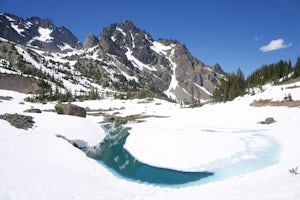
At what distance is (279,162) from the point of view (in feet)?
66.2

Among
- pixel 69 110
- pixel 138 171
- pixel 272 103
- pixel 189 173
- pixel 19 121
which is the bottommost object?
pixel 138 171

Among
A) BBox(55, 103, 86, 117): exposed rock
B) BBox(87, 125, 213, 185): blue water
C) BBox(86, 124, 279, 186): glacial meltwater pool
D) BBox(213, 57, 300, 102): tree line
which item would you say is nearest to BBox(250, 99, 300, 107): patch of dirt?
BBox(213, 57, 300, 102): tree line

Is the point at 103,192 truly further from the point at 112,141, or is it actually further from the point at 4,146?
the point at 112,141

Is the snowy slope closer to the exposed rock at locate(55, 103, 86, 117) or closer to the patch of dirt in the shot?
the exposed rock at locate(55, 103, 86, 117)

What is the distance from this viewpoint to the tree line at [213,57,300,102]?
100 metres

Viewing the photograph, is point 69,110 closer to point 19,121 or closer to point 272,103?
point 19,121

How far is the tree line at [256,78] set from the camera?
100375 mm

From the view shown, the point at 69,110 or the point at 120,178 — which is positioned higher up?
the point at 69,110

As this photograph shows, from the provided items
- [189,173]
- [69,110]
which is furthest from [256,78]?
[189,173]

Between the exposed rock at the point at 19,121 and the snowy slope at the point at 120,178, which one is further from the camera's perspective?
the exposed rock at the point at 19,121

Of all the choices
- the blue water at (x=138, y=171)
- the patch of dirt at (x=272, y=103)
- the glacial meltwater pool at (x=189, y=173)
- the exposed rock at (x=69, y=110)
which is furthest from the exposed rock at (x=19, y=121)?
the patch of dirt at (x=272, y=103)

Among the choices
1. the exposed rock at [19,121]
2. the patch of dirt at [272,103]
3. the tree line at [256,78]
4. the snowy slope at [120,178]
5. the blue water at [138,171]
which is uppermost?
the tree line at [256,78]

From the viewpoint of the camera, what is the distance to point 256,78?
114375 millimetres

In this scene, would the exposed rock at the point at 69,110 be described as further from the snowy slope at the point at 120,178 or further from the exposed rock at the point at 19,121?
the exposed rock at the point at 19,121
